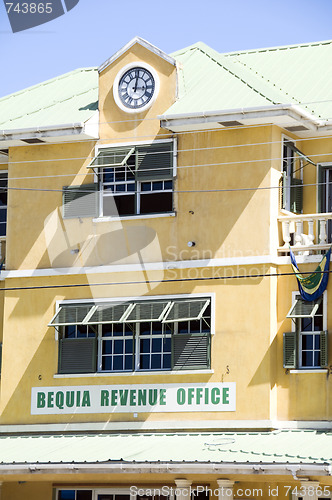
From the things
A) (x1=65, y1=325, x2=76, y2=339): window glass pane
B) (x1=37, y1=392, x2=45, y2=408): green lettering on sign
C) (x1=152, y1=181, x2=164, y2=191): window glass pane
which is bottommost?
(x1=37, y1=392, x2=45, y2=408): green lettering on sign

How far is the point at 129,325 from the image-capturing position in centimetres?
2897

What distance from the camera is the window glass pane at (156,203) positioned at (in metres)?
29.4

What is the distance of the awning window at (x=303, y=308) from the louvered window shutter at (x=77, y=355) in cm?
477

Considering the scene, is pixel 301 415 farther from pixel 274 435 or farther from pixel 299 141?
pixel 299 141

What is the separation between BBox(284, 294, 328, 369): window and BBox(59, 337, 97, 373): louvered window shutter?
15.2ft

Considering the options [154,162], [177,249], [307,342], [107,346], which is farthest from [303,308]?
[154,162]

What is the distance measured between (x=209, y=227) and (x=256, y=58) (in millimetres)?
5629

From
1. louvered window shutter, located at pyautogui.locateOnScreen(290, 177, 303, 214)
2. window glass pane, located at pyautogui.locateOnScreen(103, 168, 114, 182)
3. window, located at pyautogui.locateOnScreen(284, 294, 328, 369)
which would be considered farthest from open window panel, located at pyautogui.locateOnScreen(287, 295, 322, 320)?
window glass pane, located at pyautogui.locateOnScreen(103, 168, 114, 182)

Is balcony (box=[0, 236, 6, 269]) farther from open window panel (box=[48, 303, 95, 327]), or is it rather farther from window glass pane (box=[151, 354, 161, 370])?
window glass pane (box=[151, 354, 161, 370])

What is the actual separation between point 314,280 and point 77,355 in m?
5.88

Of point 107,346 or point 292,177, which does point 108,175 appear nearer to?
point 107,346

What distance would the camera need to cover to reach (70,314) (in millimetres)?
29406

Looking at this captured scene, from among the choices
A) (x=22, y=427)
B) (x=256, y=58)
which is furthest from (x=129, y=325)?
(x=256, y=58)

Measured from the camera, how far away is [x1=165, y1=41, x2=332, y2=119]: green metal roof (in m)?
29.0
